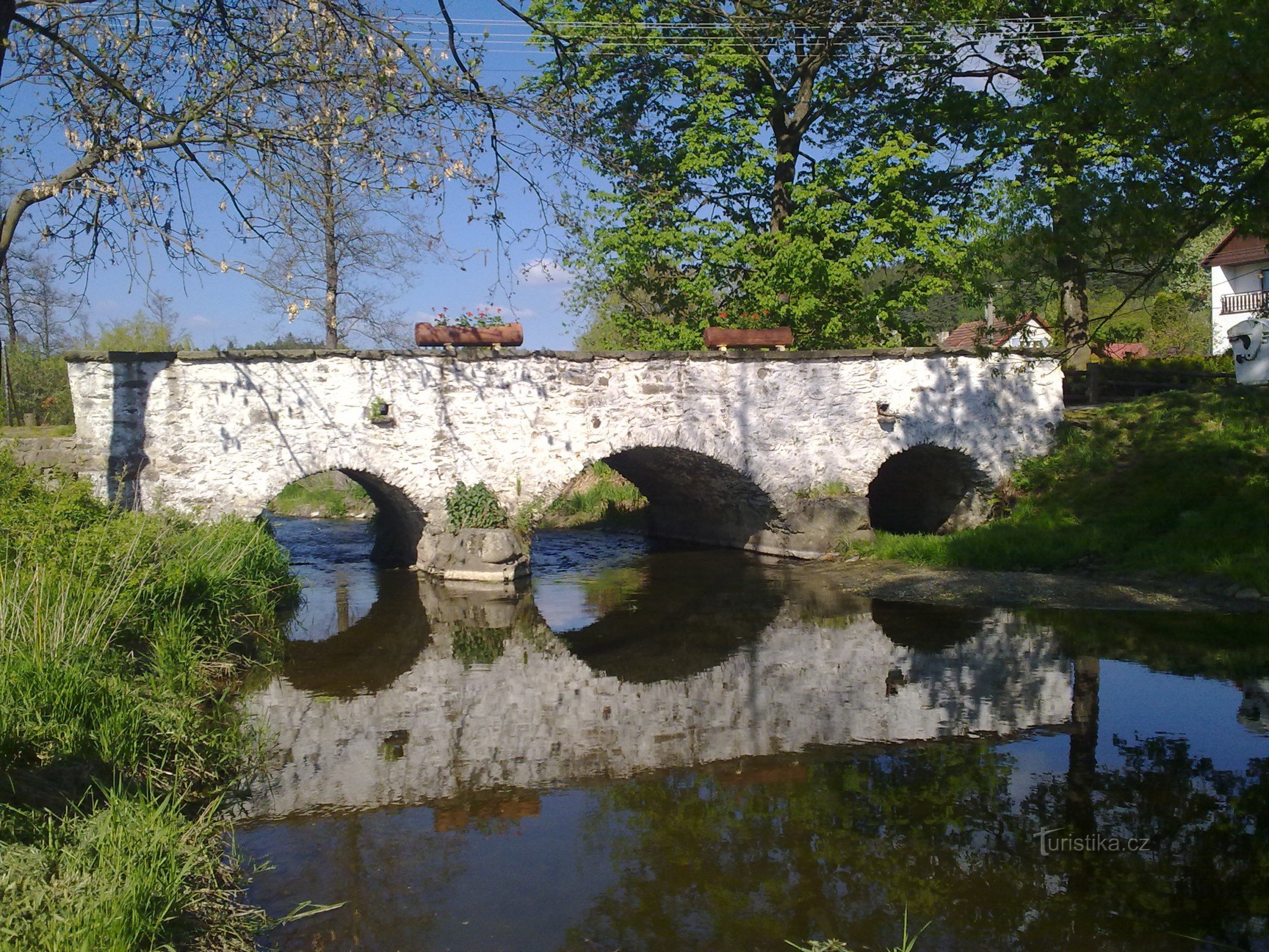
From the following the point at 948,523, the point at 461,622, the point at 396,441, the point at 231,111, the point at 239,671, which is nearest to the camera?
the point at 231,111

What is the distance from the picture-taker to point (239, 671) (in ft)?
27.1

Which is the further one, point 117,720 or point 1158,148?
point 1158,148

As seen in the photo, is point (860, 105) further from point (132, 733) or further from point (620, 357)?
point (132, 733)

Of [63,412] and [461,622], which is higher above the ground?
[63,412]

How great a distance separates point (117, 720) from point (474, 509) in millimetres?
7782

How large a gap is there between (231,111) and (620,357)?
689 cm

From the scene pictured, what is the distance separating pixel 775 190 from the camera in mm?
18328

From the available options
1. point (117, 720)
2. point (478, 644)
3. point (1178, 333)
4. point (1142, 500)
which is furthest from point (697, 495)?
point (1178, 333)

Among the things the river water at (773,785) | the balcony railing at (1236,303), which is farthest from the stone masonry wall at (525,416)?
the balcony railing at (1236,303)

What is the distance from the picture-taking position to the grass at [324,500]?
21781mm


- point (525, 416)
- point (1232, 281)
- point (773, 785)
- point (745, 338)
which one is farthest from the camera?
point (1232, 281)

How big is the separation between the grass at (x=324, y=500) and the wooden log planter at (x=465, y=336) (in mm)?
9021

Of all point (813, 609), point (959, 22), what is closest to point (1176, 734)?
point (813, 609)

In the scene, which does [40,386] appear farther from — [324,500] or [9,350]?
[324,500]
